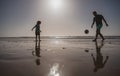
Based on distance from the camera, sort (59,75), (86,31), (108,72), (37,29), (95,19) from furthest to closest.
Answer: (86,31)
(37,29)
(95,19)
(108,72)
(59,75)

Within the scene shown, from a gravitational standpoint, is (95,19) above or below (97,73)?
above

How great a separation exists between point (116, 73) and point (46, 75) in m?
1.72

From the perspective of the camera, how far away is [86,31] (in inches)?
760

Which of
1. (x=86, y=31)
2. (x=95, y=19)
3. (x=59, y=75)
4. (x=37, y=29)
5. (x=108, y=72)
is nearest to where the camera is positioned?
(x=59, y=75)

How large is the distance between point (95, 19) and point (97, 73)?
11116 mm

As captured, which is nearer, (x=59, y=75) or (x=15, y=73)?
(x=59, y=75)

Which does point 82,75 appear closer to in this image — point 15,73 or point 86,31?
point 15,73

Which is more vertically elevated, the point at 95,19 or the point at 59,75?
the point at 95,19

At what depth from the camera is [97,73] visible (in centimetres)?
474

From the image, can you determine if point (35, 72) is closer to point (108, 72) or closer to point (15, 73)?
point (15, 73)

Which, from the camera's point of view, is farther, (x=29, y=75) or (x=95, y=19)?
(x=95, y=19)

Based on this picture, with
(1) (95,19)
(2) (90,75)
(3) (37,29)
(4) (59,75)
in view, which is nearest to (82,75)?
(2) (90,75)

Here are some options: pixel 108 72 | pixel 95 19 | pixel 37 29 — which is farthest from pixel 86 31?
pixel 108 72

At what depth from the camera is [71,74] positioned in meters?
4.71
